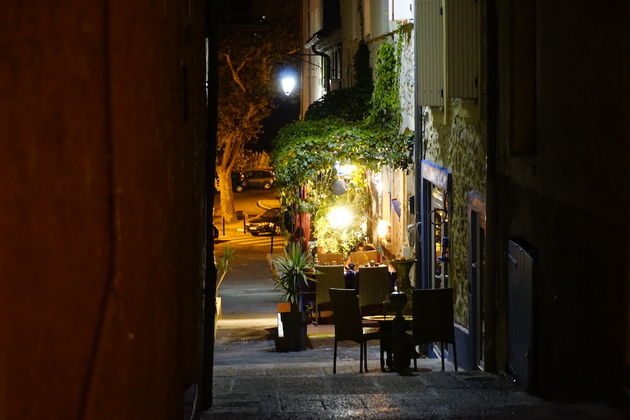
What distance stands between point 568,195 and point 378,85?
34.8 feet

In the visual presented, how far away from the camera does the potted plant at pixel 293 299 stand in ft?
45.3

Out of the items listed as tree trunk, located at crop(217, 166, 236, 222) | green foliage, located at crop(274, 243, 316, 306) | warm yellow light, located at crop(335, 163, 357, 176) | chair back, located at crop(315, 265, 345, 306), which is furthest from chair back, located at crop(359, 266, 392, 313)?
tree trunk, located at crop(217, 166, 236, 222)

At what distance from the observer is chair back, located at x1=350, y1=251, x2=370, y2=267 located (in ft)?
57.7

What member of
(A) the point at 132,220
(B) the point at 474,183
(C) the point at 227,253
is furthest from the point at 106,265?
(C) the point at 227,253

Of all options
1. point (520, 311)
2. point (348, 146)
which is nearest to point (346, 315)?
point (520, 311)

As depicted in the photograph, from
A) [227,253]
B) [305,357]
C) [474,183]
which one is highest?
[474,183]

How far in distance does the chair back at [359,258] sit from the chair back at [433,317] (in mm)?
6854

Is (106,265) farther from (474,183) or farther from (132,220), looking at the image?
(474,183)

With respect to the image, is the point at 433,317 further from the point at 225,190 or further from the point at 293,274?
the point at 225,190

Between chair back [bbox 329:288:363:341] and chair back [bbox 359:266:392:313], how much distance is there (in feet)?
8.89

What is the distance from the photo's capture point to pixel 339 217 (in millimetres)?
18781

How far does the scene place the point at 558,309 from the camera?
313 inches

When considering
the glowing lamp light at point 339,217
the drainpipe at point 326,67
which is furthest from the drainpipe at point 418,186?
the drainpipe at point 326,67

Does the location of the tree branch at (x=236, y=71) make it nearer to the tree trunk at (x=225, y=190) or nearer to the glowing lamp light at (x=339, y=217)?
the tree trunk at (x=225, y=190)
